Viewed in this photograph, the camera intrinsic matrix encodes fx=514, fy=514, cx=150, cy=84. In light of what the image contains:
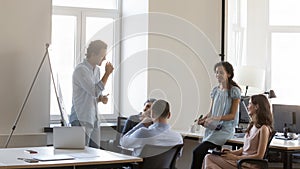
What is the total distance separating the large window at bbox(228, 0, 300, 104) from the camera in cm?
662

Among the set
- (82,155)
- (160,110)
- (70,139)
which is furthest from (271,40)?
(82,155)

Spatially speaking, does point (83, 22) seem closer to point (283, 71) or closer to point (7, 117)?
point (7, 117)

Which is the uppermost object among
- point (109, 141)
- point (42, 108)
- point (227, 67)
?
point (227, 67)

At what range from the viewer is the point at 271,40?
22.1 feet

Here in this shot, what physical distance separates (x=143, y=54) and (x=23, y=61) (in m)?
1.37

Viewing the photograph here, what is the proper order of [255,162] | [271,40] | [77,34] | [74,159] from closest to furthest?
1. [74,159]
2. [255,162]
3. [77,34]
4. [271,40]

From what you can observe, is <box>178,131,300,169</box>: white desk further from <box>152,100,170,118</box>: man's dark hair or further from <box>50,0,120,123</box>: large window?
<box>50,0,120,123</box>: large window

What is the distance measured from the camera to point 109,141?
17.7 ft

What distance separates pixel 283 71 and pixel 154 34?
1941 mm

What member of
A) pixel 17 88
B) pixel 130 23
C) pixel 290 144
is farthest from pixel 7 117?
pixel 290 144

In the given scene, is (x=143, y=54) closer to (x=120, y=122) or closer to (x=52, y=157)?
(x=120, y=122)

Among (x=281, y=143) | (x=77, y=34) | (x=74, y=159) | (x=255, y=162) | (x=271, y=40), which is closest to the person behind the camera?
(x=74, y=159)

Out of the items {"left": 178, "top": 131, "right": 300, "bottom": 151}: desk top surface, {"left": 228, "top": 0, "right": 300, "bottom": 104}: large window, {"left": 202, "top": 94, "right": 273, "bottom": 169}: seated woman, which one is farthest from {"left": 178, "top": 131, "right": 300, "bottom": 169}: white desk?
{"left": 228, "top": 0, "right": 300, "bottom": 104}: large window

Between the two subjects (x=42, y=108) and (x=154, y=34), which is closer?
(x=42, y=108)
